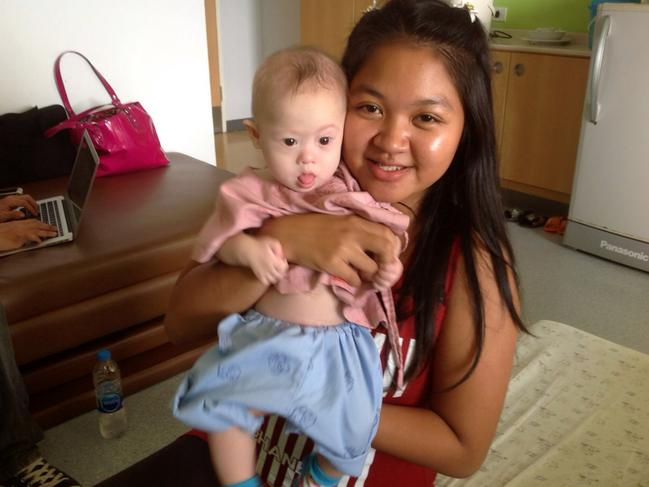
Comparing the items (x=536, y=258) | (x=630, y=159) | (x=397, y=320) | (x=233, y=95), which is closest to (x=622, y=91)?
(x=630, y=159)

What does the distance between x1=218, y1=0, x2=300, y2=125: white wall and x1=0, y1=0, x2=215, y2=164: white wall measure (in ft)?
7.70

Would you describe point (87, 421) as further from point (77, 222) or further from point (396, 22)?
point (396, 22)

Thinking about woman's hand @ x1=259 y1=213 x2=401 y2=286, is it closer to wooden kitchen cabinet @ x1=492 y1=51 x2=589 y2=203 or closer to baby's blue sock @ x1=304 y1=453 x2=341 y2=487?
baby's blue sock @ x1=304 y1=453 x2=341 y2=487

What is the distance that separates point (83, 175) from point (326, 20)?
11.1 feet

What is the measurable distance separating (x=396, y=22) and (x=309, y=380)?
1.89 feet

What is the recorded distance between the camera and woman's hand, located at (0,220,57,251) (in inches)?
76.8

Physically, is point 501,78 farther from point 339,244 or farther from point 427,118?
point 339,244

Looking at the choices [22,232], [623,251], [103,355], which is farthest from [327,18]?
[103,355]

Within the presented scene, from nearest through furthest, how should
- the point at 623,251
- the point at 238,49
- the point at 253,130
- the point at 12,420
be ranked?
1. the point at 253,130
2. the point at 12,420
3. the point at 623,251
4. the point at 238,49

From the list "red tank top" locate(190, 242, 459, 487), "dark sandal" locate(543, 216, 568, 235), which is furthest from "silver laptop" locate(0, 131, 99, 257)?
"dark sandal" locate(543, 216, 568, 235)

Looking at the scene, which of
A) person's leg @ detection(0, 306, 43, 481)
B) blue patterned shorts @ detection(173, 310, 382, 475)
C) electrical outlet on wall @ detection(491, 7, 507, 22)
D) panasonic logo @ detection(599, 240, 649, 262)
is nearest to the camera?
blue patterned shorts @ detection(173, 310, 382, 475)

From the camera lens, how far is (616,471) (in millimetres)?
1585

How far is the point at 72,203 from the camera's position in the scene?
230 centimetres

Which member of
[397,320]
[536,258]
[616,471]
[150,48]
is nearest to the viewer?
[397,320]
